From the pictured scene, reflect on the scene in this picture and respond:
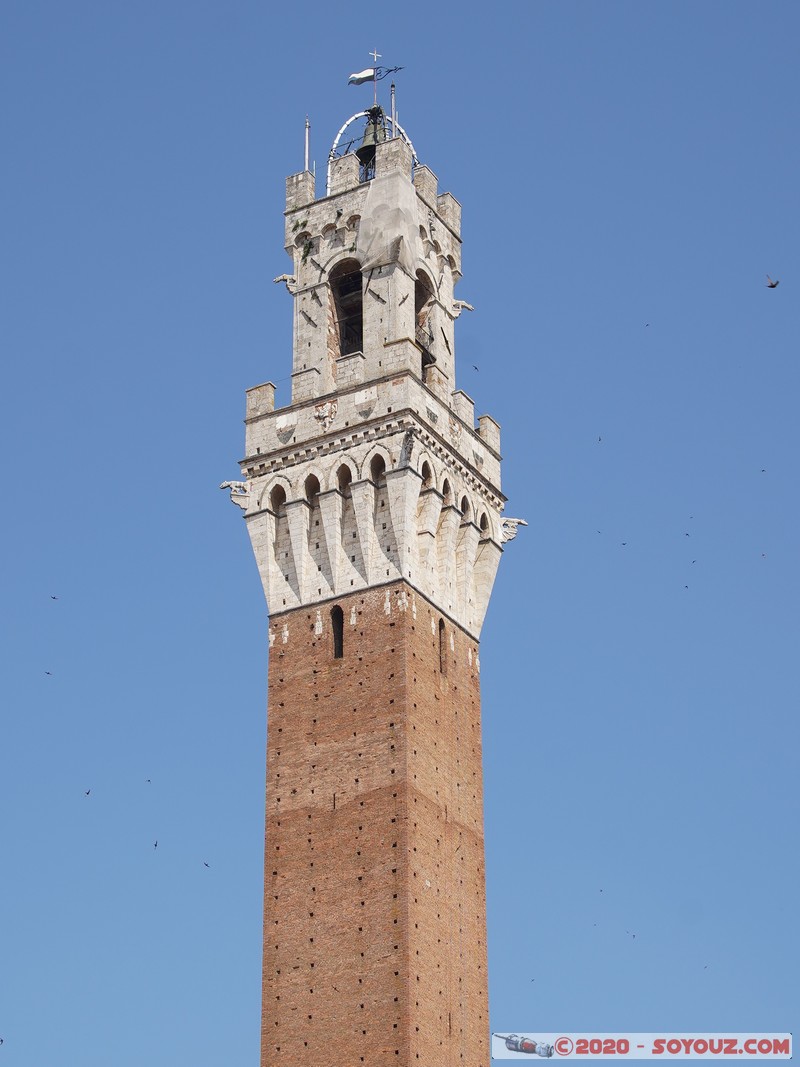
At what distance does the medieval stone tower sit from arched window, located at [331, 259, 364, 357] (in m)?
0.07

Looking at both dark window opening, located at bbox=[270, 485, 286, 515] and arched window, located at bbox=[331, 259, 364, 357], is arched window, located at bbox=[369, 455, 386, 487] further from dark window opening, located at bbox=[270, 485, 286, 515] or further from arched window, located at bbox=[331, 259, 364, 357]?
A: arched window, located at bbox=[331, 259, 364, 357]

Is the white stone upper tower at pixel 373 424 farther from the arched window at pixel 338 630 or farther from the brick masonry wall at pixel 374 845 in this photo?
the brick masonry wall at pixel 374 845

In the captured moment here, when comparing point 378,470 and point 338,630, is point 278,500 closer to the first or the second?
point 378,470

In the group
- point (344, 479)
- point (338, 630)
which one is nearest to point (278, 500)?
point (344, 479)

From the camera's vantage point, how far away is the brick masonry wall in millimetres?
47062

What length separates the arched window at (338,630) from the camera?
51.7m

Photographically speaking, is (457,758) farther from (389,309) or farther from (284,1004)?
(389,309)

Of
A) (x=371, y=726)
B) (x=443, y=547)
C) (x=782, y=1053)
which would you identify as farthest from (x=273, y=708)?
(x=782, y=1053)

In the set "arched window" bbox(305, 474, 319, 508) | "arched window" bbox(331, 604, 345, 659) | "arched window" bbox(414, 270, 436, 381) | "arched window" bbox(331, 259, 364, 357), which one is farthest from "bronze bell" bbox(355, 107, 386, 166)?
"arched window" bbox(331, 604, 345, 659)

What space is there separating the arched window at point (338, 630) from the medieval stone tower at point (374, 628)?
6cm

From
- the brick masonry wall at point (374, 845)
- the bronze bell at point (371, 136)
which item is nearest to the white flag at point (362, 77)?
the bronze bell at point (371, 136)

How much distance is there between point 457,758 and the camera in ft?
170

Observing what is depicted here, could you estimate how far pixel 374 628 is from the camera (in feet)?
168

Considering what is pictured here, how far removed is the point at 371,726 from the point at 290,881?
4253 millimetres
